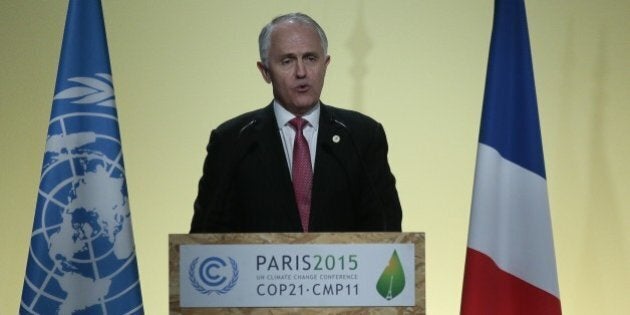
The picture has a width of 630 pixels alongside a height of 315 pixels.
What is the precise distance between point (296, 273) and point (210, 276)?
24cm

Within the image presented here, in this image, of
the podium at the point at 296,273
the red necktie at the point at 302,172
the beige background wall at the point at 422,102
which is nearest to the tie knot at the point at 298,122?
the red necktie at the point at 302,172

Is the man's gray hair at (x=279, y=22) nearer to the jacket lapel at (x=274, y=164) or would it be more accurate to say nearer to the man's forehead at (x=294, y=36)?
the man's forehead at (x=294, y=36)

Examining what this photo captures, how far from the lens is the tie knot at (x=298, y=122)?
304 cm

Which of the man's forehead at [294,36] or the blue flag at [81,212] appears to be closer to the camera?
the man's forehead at [294,36]

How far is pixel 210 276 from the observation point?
2623 millimetres

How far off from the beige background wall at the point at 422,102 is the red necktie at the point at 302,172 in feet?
3.44

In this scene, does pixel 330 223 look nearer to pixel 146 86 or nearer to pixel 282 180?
pixel 282 180

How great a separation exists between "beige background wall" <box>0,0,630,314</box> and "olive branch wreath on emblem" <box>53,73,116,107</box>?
787 millimetres

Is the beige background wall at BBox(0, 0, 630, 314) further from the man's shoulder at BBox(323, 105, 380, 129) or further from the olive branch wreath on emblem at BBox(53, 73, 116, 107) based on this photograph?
the man's shoulder at BBox(323, 105, 380, 129)

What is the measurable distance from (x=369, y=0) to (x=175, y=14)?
32.8 inches

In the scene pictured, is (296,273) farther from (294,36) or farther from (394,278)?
(294,36)

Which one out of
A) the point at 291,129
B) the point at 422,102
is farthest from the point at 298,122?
the point at 422,102

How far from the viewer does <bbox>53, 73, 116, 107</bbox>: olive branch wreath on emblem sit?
3271mm

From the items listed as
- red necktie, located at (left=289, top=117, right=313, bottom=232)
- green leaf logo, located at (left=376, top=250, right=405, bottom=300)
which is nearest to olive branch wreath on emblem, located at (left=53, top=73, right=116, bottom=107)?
red necktie, located at (left=289, top=117, right=313, bottom=232)
